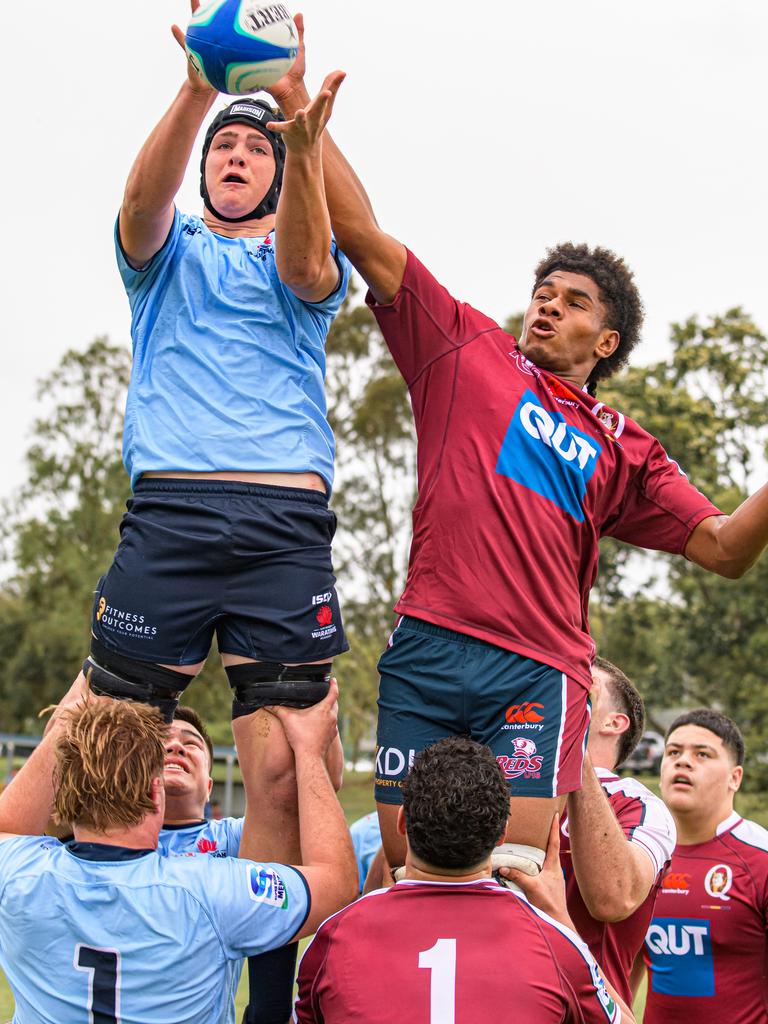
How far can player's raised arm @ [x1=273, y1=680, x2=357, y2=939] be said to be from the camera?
3.60 m

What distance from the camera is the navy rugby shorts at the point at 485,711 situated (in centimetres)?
375

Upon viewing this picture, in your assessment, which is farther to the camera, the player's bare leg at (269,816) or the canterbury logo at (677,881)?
the canterbury logo at (677,881)

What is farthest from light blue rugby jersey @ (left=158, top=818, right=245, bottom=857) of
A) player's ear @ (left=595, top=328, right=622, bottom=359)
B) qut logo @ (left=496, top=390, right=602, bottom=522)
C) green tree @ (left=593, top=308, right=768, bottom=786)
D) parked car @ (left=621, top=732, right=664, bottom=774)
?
parked car @ (left=621, top=732, right=664, bottom=774)

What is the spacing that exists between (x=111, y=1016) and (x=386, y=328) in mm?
2330

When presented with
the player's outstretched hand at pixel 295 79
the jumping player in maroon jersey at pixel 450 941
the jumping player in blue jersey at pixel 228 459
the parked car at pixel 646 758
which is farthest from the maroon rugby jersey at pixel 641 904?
the parked car at pixel 646 758

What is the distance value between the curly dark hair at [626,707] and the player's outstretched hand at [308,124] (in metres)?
3.02

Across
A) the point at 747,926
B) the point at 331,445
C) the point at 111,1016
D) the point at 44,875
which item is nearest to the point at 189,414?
the point at 331,445

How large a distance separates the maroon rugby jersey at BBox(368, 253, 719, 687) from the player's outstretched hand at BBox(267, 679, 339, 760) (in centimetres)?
46

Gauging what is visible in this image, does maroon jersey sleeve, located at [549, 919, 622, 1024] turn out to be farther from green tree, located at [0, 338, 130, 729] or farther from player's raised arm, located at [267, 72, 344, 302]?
green tree, located at [0, 338, 130, 729]

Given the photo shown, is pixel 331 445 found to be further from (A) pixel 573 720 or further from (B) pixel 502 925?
(B) pixel 502 925

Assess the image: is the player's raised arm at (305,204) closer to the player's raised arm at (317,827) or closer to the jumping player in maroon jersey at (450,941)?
the player's raised arm at (317,827)

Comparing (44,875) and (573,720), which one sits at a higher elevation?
(573,720)

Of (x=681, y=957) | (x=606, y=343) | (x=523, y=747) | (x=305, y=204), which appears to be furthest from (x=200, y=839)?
(x=681, y=957)

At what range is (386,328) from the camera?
13.4 ft
